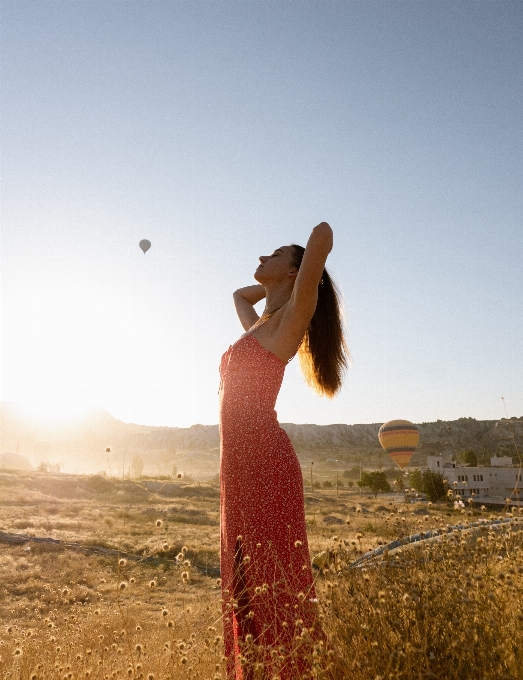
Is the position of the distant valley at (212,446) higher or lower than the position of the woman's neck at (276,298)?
lower

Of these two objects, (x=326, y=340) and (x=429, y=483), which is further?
(x=429, y=483)

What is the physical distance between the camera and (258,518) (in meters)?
2.62

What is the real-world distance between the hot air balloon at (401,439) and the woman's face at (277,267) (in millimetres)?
35219

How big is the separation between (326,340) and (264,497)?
112 cm

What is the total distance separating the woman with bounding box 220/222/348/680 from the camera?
238cm

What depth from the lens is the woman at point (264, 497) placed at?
2.38m

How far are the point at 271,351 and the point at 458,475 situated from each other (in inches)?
1536

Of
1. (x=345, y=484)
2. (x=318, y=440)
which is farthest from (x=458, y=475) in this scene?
(x=318, y=440)

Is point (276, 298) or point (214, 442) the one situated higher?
point (276, 298)

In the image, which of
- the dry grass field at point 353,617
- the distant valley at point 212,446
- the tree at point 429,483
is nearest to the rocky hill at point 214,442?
the distant valley at point 212,446

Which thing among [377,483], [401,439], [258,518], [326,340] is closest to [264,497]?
[258,518]

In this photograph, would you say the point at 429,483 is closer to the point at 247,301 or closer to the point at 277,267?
the point at 247,301

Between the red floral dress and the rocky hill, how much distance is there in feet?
220

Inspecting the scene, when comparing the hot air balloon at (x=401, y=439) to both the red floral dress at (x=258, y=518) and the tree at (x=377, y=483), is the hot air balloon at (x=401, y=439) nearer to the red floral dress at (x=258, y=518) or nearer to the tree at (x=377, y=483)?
the tree at (x=377, y=483)
